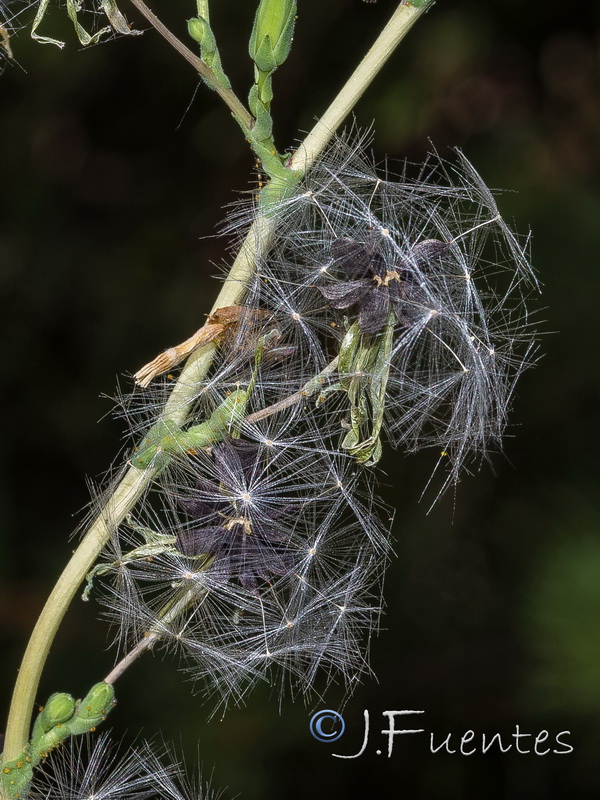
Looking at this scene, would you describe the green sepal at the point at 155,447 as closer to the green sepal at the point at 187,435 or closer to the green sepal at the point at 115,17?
the green sepal at the point at 187,435

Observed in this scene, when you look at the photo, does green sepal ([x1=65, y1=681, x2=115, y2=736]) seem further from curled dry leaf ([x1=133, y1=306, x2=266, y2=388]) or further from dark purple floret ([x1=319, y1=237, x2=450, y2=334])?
dark purple floret ([x1=319, y1=237, x2=450, y2=334])

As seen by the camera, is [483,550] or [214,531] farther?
[483,550]

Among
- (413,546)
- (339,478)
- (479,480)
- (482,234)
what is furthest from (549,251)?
(339,478)

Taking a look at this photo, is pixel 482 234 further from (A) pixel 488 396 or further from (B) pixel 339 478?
(B) pixel 339 478

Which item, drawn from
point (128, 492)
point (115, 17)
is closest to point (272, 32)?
point (115, 17)

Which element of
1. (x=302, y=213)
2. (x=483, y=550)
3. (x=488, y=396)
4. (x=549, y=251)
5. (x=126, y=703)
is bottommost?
(x=483, y=550)

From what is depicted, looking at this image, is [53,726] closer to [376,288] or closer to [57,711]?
[57,711]
